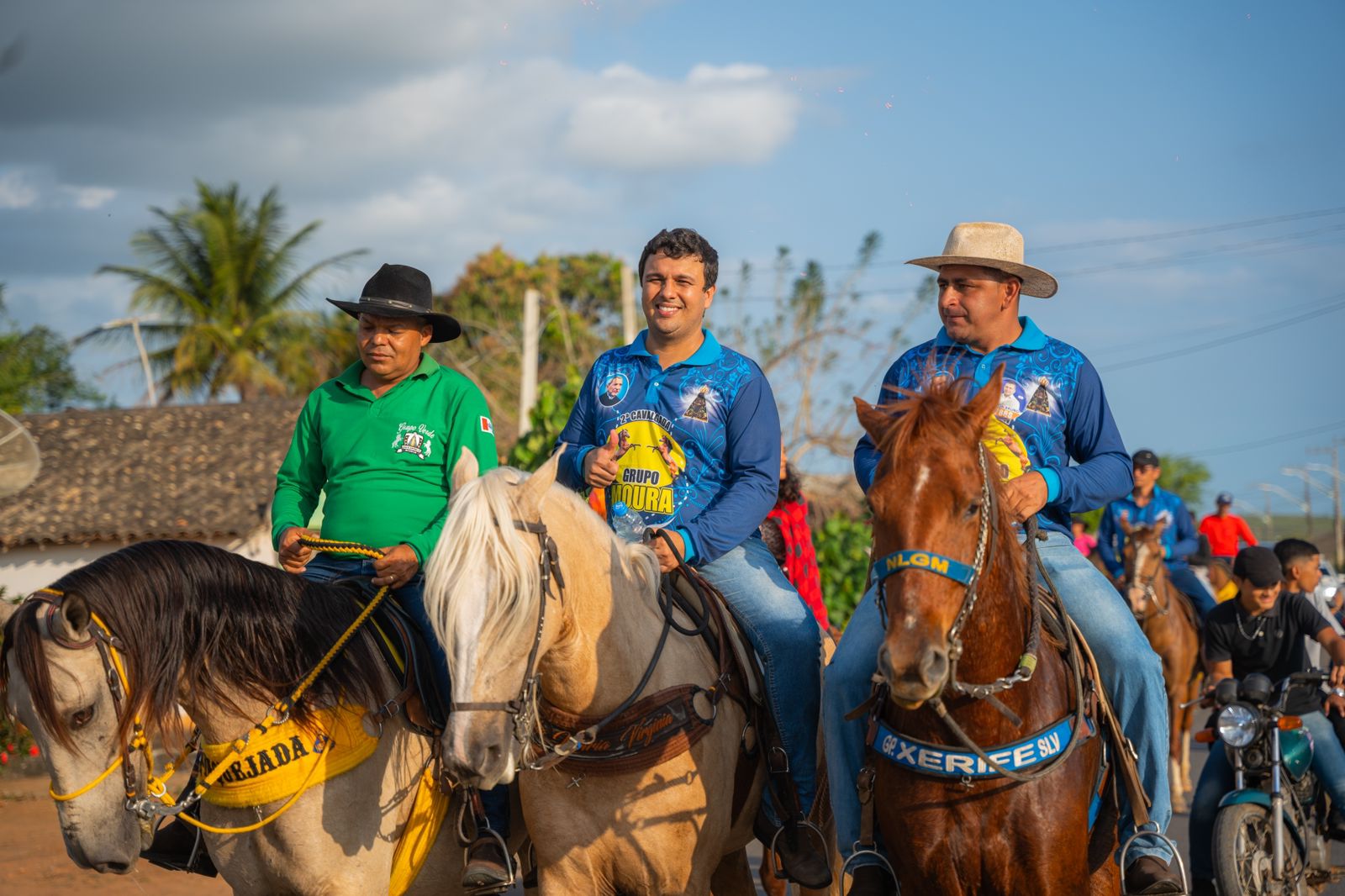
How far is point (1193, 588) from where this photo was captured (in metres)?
13.5

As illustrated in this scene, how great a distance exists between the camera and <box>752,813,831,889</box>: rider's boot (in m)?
4.59

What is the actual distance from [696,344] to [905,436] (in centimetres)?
173

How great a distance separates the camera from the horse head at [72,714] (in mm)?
3607

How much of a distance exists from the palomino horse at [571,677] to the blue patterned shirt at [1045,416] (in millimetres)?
1002

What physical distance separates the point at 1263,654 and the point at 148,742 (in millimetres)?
6901

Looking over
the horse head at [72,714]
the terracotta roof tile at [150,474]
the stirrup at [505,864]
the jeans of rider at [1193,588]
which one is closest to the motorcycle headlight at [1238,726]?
the stirrup at [505,864]

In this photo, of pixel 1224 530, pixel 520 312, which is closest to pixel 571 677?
Answer: pixel 1224 530

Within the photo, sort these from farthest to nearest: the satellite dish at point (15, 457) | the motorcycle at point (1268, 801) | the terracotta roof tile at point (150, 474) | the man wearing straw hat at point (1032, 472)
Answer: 1. the terracotta roof tile at point (150, 474)
2. the satellite dish at point (15, 457)
3. the motorcycle at point (1268, 801)
4. the man wearing straw hat at point (1032, 472)

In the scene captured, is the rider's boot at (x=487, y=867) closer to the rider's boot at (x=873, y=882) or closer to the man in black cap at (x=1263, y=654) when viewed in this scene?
the rider's boot at (x=873, y=882)

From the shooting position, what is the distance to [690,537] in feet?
15.0

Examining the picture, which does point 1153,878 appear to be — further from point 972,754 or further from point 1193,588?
point 1193,588

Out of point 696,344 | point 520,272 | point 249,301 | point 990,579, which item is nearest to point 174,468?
point 249,301

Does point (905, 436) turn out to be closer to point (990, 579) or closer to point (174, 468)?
point (990, 579)

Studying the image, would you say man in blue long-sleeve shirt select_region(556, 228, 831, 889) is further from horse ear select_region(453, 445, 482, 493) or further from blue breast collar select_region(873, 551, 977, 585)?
blue breast collar select_region(873, 551, 977, 585)
